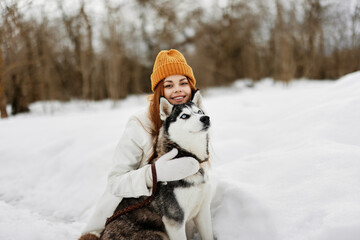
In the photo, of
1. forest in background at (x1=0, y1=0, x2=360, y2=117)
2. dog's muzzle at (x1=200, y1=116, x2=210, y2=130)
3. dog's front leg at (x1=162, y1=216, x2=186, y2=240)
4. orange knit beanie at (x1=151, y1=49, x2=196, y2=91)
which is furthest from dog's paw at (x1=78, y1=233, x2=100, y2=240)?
forest in background at (x1=0, y1=0, x2=360, y2=117)

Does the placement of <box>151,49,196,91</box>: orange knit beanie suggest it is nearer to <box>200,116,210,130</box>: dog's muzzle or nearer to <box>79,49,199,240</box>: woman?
<box>79,49,199,240</box>: woman

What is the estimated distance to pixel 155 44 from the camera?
12188mm

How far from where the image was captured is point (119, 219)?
163cm

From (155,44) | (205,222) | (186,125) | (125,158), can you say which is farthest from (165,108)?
(155,44)

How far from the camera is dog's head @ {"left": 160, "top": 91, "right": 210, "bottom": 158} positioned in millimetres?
1504

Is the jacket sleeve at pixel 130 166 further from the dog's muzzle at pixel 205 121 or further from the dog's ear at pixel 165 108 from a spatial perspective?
the dog's muzzle at pixel 205 121

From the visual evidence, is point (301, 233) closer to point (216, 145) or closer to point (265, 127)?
point (216, 145)

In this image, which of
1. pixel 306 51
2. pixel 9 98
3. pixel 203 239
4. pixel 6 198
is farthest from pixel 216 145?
pixel 306 51

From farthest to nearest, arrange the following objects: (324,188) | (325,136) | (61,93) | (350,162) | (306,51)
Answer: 1. (306,51)
2. (61,93)
3. (325,136)
4. (350,162)
5. (324,188)

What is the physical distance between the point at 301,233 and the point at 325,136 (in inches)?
59.7

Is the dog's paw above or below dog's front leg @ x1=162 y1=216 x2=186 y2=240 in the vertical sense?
below

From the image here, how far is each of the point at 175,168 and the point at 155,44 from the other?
11559 mm

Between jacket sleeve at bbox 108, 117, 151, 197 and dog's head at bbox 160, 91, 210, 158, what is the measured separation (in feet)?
0.92

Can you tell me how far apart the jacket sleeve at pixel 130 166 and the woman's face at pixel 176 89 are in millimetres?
339
